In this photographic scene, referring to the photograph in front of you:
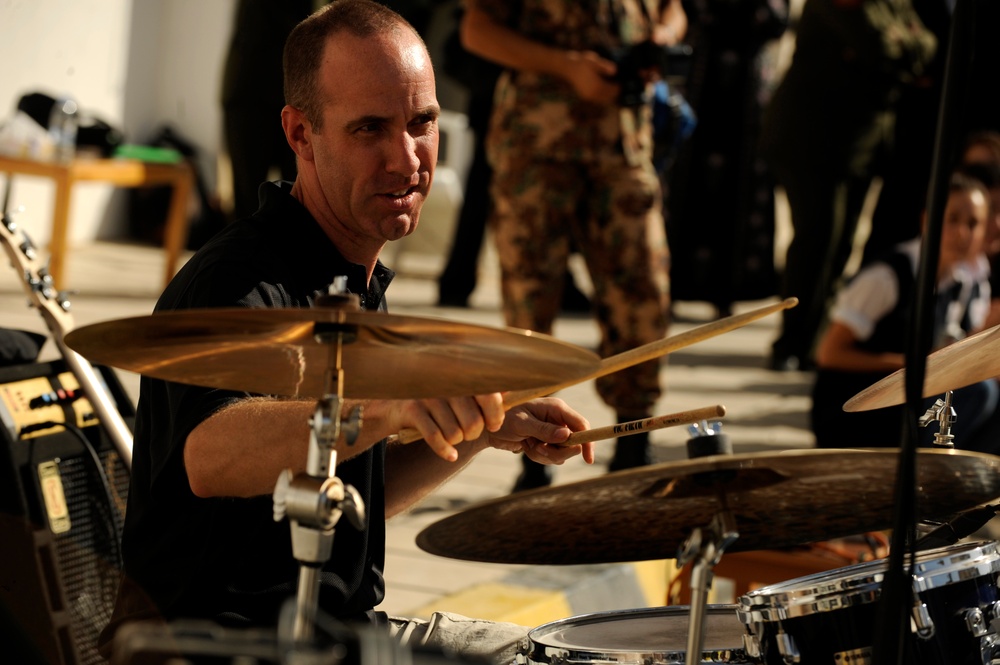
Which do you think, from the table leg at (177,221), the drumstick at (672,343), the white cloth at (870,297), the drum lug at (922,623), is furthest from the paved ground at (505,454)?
the white cloth at (870,297)

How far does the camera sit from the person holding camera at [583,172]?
14.3 feet

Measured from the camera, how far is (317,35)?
2.23 meters

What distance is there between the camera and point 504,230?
176 inches

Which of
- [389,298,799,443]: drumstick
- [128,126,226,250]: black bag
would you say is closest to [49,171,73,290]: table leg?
[128,126,226,250]: black bag

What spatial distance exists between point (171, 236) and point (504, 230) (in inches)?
152

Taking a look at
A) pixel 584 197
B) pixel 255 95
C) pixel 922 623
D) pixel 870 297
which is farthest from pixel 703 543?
pixel 255 95

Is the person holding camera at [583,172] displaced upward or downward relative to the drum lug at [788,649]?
upward

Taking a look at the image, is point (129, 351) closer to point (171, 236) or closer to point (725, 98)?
point (171, 236)

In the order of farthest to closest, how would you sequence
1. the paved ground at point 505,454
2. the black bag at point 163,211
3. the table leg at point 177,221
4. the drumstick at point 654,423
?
the black bag at point 163,211, the table leg at point 177,221, the paved ground at point 505,454, the drumstick at point 654,423

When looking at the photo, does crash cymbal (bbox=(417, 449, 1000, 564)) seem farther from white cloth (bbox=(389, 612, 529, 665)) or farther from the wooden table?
the wooden table

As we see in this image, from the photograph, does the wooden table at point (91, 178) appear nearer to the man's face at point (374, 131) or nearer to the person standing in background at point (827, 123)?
the person standing in background at point (827, 123)

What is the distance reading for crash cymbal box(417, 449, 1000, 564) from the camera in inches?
65.7

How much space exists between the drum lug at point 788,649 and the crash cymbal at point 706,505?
140 mm

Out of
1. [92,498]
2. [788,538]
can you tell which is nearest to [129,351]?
[788,538]
